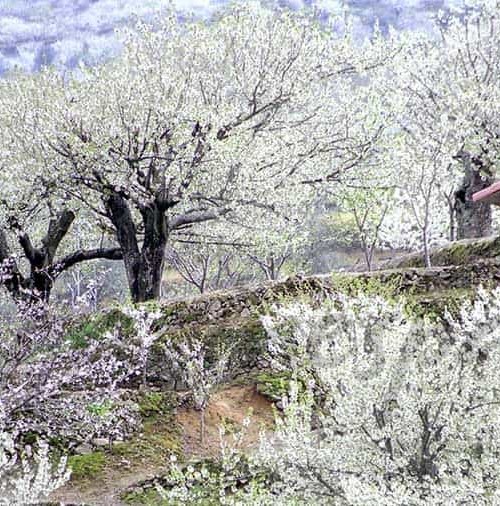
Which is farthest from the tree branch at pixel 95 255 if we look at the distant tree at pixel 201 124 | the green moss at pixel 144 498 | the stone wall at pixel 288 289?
the green moss at pixel 144 498

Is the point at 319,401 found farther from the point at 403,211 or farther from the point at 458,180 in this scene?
the point at 403,211

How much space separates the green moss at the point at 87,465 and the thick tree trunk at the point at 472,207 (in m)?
11.3

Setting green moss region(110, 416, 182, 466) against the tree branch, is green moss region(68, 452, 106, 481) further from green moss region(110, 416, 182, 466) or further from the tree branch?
the tree branch

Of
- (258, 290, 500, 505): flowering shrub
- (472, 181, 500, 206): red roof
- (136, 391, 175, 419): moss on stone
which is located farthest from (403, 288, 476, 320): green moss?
(258, 290, 500, 505): flowering shrub

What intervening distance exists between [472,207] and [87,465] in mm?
11667

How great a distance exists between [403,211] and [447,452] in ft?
68.3

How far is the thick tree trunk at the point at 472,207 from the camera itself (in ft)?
49.2

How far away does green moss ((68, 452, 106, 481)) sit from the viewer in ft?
18.3

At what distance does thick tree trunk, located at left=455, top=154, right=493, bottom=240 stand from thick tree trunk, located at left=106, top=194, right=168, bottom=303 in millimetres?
7465

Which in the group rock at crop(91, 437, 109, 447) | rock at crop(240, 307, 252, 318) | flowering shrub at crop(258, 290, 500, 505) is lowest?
rock at crop(91, 437, 109, 447)

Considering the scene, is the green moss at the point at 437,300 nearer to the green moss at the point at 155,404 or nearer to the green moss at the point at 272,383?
the green moss at the point at 272,383

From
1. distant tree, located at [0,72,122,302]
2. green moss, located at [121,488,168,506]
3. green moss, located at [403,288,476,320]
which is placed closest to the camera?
green moss, located at [121,488,168,506]

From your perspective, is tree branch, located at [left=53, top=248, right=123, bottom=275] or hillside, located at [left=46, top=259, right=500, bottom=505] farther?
tree branch, located at [left=53, top=248, right=123, bottom=275]

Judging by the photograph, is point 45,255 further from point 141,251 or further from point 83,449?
point 83,449
